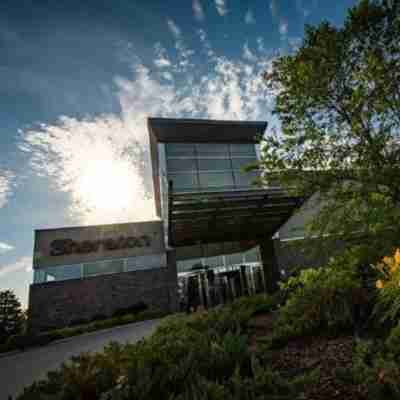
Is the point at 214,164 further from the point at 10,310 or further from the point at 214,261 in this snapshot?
the point at 10,310

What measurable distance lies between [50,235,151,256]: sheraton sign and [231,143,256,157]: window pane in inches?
421

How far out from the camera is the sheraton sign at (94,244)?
62.3ft

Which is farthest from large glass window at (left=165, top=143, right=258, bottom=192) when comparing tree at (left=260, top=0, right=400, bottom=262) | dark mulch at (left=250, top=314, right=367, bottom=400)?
dark mulch at (left=250, top=314, right=367, bottom=400)

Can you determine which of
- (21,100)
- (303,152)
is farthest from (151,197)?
(303,152)

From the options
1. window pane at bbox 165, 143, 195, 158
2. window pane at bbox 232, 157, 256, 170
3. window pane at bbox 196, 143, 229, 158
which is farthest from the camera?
window pane at bbox 232, 157, 256, 170

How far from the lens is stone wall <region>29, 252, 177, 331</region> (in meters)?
17.1

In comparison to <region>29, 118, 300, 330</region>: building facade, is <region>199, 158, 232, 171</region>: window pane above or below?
above

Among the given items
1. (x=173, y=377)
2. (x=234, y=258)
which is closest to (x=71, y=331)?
(x=234, y=258)

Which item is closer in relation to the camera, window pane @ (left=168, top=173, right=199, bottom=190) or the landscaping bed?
the landscaping bed

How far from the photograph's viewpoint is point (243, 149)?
2247 centimetres

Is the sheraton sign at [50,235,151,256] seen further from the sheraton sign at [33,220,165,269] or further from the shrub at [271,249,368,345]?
A: the shrub at [271,249,368,345]

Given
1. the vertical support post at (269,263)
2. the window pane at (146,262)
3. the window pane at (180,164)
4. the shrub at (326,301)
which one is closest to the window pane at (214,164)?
the window pane at (180,164)

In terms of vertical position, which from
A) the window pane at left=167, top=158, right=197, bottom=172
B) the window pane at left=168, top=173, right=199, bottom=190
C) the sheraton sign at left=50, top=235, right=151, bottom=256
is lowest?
the sheraton sign at left=50, top=235, right=151, bottom=256

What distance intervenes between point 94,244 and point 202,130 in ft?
41.8
